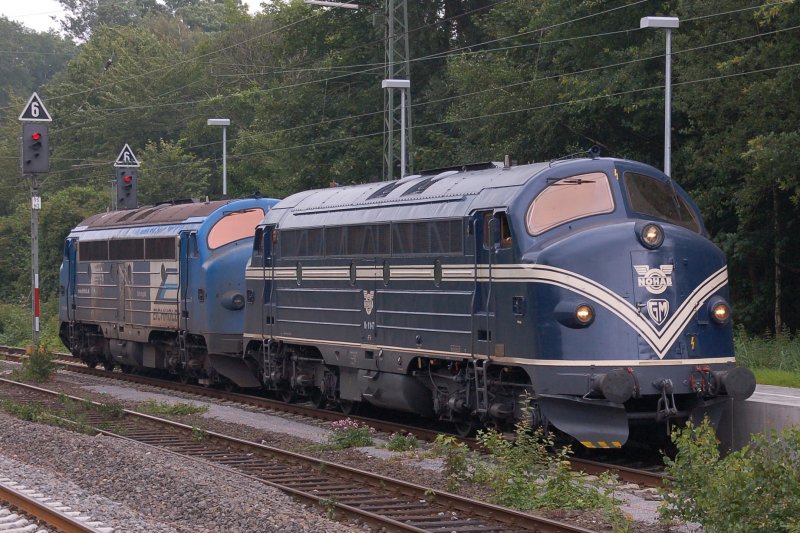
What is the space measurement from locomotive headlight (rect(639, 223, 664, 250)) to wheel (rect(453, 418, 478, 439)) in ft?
13.0

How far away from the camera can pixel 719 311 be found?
14789 millimetres

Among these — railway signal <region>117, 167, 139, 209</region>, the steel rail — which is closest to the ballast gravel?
the steel rail

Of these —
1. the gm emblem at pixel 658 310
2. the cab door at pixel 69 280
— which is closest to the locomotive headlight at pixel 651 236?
the gm emblem at pixel 658 310

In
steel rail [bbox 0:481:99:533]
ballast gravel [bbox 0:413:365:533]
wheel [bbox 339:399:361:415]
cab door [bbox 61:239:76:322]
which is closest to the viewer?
steel rail [bbox 0:481:99:533]

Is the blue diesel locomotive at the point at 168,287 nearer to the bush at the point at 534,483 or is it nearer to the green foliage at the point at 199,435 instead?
the green foliage at the point at 199,435

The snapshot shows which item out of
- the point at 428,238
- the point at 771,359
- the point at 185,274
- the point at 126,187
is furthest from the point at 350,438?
the point at 126,187

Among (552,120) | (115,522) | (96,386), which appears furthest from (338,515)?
(552,120)

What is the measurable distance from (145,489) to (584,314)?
5294mm

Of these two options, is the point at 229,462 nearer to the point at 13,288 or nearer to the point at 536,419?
the point at 536,419

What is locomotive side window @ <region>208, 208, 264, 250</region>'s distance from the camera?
24812 mm

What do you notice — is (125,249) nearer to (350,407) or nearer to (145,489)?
(350,407)

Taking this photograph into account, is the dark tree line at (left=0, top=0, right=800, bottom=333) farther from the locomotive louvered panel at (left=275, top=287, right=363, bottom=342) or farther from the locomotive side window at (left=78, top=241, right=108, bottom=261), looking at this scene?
the locomotive side window at (left=78, top=241, right=108, bottom=261)

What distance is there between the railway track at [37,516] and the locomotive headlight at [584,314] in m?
6.00

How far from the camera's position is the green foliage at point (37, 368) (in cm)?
2716
